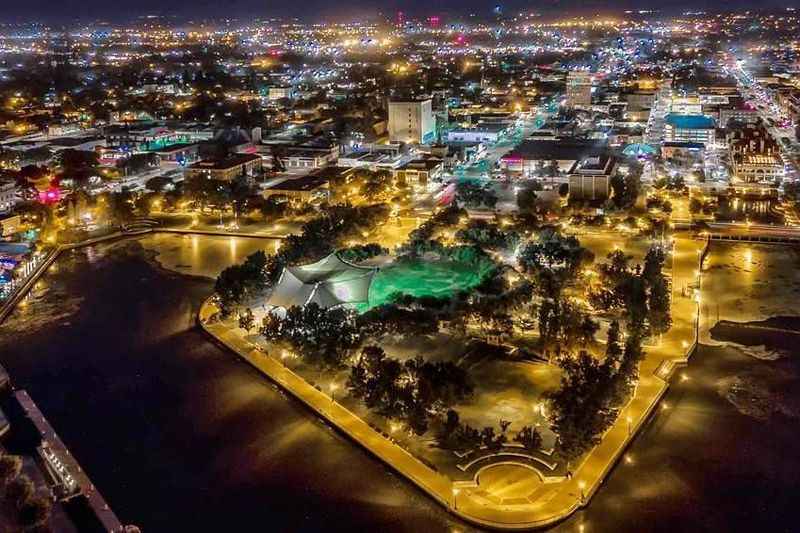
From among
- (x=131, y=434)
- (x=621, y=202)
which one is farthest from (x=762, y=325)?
(x=131, y=434)

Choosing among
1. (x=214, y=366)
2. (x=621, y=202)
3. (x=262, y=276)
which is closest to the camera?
(x=214, y=366)

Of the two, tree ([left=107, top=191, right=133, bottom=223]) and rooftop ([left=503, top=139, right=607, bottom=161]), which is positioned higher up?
rooftop ([left=503, top=139, right=607, bottom=161])

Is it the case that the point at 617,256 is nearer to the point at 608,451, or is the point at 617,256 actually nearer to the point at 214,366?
the point at 608,451

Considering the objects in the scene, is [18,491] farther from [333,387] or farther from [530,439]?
[530,439]

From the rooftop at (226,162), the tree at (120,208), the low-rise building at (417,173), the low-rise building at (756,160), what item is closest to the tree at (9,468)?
the tree at (120,208)

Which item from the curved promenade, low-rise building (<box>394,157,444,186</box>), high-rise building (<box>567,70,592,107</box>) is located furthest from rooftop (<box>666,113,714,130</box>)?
the curved promenade

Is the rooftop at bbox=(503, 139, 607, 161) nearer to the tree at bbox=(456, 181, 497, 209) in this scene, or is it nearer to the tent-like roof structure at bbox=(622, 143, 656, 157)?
the tent-like roof structure at bbox=(622, 143, 656, 157)

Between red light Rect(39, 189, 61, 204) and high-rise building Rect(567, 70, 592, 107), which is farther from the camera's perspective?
high-rise building Rect(567, 70, 592, 107)
